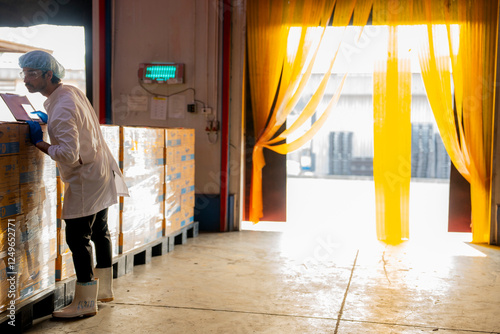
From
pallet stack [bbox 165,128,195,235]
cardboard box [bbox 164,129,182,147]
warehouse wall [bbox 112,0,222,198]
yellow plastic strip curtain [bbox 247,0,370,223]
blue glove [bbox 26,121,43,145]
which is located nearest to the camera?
blue glove [bbox 26,121,43,145]

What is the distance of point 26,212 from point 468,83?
15.2ft

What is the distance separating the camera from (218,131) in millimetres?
6121

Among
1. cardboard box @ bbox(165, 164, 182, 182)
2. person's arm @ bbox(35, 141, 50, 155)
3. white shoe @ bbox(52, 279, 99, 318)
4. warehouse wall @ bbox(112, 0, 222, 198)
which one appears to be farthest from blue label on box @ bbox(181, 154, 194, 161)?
person's arm @ bbox(35, 141, 50, 155)

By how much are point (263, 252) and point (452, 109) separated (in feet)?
8.53

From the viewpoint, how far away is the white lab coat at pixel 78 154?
9.45 ft

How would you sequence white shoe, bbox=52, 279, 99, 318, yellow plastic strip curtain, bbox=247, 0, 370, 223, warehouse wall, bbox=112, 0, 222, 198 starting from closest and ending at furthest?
white shoe, bbox=52, 279, 99, 318 → yellow plastic strip curtain, bbox=247, 0, 370, 223 → warehouse wall, bbox=112, 0, 222, 198

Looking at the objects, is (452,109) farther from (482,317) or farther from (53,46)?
(53,46)

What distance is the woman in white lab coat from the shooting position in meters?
2.90

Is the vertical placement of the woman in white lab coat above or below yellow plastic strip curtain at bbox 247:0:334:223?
below

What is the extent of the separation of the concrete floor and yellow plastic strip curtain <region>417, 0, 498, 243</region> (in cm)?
73

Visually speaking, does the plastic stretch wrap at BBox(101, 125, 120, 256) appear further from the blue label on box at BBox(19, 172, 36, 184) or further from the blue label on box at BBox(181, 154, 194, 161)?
the blue label on box at BBox(181, 154, 194, 161)

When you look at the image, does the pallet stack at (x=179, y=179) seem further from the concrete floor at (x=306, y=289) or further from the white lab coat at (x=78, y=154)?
the white lab coat at (x=78, y=154)

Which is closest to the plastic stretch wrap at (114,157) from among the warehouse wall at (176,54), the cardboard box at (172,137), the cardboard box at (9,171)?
the cardboard box at (172,137)

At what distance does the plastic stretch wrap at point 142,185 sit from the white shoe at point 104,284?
76 cm
